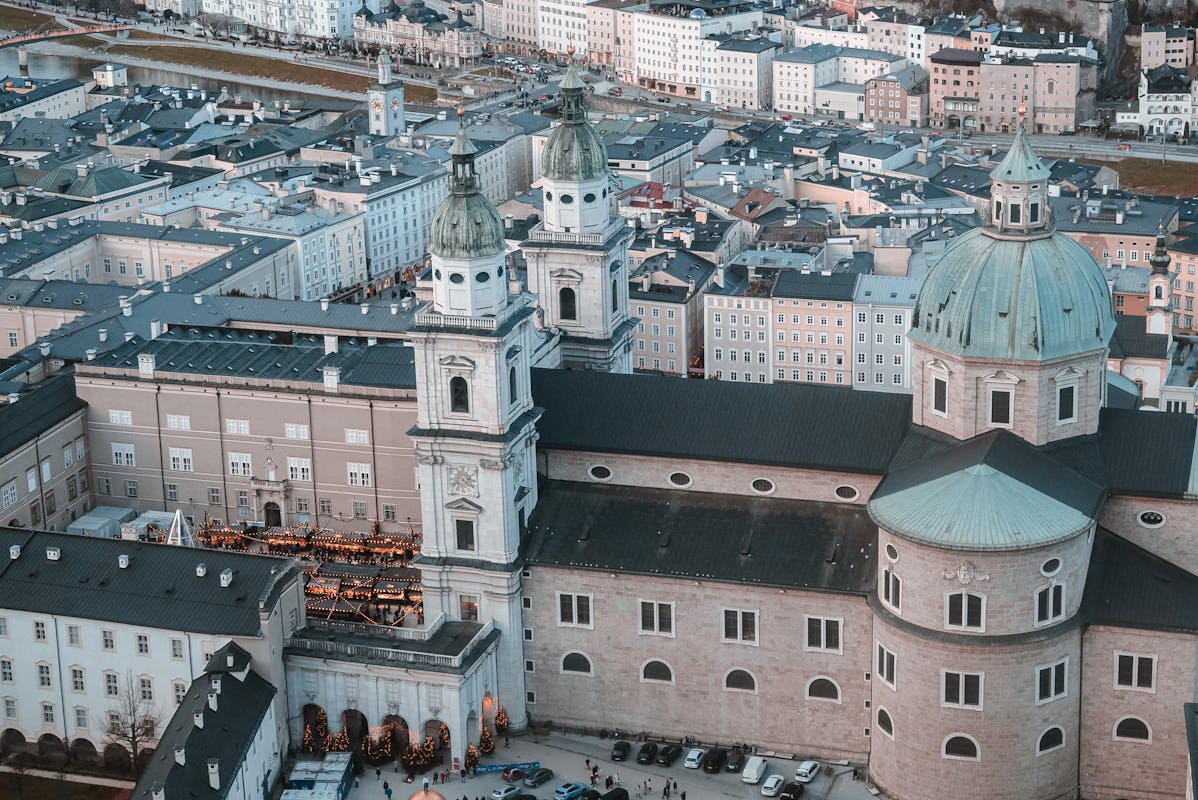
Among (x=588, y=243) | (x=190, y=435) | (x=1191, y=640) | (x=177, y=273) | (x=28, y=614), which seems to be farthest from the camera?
(x=177, y=273)

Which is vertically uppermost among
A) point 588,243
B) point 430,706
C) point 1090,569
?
point 588,243

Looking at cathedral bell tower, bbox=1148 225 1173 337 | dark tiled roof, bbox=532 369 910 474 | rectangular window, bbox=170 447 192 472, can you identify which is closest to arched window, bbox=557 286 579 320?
dark tiled roof, bbox=532 369 910 474

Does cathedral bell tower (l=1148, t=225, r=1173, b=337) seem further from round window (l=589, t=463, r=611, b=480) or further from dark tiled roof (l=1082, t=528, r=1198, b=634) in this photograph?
round window (l=589, t=463, r=611, b=480)

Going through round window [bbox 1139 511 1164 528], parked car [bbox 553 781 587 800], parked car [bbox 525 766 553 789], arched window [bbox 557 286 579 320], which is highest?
arched window [bbox 557 286 579 320]

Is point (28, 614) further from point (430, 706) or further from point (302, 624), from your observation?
point (430, 706)

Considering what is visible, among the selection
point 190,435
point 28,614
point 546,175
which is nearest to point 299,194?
point 190,435

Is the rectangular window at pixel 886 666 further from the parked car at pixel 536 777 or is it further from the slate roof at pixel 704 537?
the parked car at pixel 536 777

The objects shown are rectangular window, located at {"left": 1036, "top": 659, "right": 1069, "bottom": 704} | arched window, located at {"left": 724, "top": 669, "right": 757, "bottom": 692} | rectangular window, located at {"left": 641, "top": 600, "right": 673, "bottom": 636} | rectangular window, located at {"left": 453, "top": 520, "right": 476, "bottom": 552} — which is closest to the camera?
rectangular window, located at {"left": 1036, "top": 659, "right": 1069, "bottom": 704}

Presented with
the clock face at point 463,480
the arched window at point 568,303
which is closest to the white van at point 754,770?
the clock face at point 463,480
